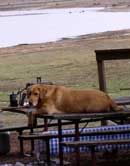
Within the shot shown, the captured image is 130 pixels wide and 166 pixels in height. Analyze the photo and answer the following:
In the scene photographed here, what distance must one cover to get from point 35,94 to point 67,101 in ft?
1.43

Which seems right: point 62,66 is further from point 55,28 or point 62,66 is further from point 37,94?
point 55,28

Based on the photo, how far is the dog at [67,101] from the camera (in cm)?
750

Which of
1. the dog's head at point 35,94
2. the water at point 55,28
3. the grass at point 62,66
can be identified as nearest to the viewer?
the dog's head at point 35,94

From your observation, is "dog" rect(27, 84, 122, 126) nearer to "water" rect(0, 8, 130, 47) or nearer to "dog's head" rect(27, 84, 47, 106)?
"dog's head" rect(27, 84, 47, 106)

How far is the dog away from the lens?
750cm

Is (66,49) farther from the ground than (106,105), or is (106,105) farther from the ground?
(66,49)

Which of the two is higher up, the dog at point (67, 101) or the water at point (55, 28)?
the water at point (55, 28)

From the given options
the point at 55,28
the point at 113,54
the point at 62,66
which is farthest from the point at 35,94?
the point at 55,28

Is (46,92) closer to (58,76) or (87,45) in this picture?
(58,76)

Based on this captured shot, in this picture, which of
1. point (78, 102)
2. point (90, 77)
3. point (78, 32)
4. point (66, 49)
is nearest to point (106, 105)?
point (78, 102)

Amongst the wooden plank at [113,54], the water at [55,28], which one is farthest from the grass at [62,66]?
the water at [55,28]

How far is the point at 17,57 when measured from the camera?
2730 cm

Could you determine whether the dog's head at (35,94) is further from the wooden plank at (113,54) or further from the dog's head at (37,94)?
the wooden plank at (113,54)

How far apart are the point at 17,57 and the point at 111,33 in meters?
9.94
